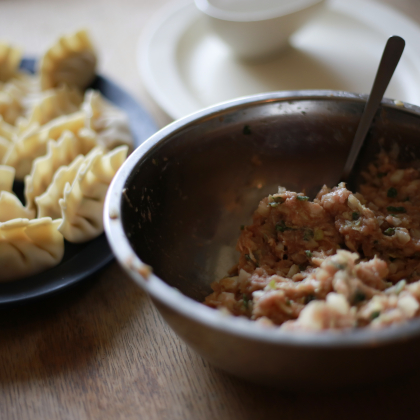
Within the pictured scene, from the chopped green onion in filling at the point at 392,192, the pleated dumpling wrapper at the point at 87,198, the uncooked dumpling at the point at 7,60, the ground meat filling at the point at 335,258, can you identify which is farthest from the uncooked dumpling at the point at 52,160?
the chopped green onion in filling at the point at 392,192

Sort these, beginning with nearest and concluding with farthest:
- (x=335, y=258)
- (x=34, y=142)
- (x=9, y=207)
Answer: (x=335, y=258) < (x=9, y=207) < (x=34, y=142)

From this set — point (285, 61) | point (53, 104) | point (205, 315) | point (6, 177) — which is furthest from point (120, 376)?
point (285, 61)

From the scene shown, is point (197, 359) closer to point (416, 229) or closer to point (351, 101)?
point (416, 229)

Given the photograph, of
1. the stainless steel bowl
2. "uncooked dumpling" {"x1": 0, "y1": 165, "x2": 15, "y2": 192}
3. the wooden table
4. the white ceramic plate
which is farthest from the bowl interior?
"uncooked dumpling" {"x1": 0, "y1": 165, "x2": 15, "y2": 192}

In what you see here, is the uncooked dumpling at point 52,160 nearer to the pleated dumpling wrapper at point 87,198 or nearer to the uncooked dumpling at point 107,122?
the uncooked dumpling at point 107,122

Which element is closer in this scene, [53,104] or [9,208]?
[9,208]

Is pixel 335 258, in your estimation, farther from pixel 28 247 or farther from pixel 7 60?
pixel 7 60
